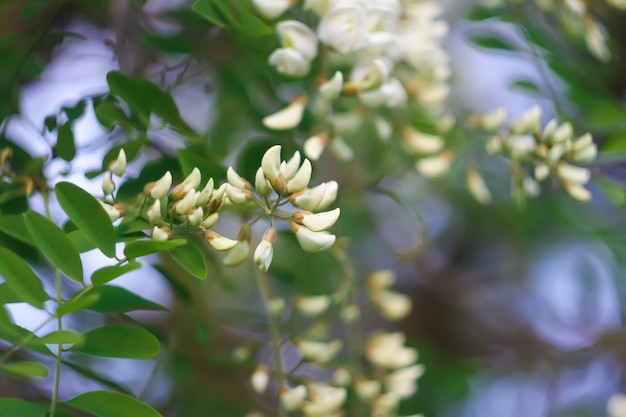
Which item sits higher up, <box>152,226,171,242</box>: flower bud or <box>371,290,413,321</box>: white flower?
<box>152,226,171,242</box>: flower bud

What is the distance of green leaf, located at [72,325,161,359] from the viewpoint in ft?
1.32

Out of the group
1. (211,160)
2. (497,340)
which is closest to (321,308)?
(211,160)

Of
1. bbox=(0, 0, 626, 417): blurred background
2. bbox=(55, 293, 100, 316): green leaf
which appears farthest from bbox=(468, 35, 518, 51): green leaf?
bbox=(55, 293, 100, 316): green leaf

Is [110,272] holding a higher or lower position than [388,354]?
higher

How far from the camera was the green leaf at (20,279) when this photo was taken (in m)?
0.38

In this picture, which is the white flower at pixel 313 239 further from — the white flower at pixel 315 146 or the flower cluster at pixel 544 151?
the flower cluster at pixel 544 151

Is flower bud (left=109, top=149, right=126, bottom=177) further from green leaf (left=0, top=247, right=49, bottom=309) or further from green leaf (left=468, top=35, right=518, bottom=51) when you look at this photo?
green leaf (left=468, top=35, right=518, bottom=51)

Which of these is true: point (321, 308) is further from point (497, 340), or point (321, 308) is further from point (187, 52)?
point (497, 340)

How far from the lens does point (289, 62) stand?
19.6 inches

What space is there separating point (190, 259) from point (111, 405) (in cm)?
8

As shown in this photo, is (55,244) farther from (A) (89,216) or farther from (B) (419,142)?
(B) (419,142)

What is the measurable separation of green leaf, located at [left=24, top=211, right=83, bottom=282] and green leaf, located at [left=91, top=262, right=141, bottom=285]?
0.07 ft

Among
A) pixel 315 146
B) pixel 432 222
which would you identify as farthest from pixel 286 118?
pixel 432 222

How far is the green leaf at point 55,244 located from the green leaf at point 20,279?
12 mm
